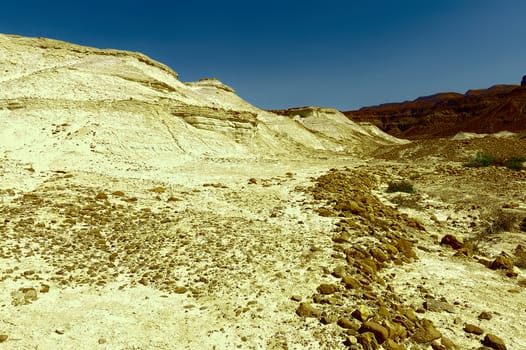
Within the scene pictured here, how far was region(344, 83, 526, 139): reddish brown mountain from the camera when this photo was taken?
6300 centimetres

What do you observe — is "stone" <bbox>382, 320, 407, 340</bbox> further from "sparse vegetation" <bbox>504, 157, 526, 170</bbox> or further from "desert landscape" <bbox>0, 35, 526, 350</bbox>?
"sparse vegetation" <bbox>504, 157, 526, 170</bbox>

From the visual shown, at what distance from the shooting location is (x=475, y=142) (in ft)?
78.2

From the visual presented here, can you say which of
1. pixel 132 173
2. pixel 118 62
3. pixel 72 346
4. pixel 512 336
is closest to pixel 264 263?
pixel 72 346

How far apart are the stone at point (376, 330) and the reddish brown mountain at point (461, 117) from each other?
63.8 metres

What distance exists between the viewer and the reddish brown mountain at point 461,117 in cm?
6300

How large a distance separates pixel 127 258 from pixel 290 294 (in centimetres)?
296

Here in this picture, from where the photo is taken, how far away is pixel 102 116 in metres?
16.1

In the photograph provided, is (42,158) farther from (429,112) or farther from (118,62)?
(429,112)

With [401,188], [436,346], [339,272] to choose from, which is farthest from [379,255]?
[401,188]

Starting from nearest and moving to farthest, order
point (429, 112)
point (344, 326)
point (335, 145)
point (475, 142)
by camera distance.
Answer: point (344, 326) → point (475, 142) → point (335, 145) → point (429, 112)

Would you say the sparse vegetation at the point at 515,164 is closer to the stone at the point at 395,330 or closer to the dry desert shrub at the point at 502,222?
the dry desert shrub at the point at 502,222

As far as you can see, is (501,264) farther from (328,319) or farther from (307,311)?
(307,311)

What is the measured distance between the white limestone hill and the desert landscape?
0.12m

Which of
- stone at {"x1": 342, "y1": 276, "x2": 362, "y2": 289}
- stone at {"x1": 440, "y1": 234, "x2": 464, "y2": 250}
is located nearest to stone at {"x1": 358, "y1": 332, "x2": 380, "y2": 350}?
stone at {"x1": 342, "y1": 276, "x2": 362, "y2": 289}
